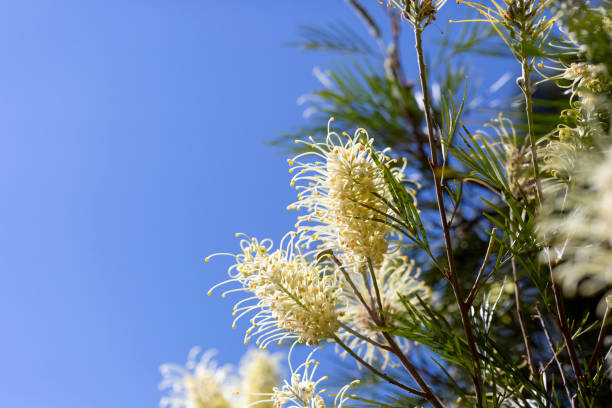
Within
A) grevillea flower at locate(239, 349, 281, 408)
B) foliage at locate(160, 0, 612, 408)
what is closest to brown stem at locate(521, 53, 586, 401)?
foliage at locate(160, 0, 612, 408)

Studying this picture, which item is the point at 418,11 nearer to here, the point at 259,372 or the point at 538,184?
the point at 538,184

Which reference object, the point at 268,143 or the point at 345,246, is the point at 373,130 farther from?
the point at 345,246

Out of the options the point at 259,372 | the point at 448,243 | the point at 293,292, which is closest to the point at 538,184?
the point at 448,243

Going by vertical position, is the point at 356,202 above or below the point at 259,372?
below

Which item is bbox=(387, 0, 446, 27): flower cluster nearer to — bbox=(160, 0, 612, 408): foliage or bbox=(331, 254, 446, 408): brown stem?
bbox=(160, 0, 612, 408): foliage

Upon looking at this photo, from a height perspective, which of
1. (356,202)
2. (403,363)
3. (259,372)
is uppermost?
(259,372)

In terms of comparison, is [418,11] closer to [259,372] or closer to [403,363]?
[403,363]

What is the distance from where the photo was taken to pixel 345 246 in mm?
499

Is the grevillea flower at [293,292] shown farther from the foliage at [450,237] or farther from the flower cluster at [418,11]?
the flower cluster at [418,11]

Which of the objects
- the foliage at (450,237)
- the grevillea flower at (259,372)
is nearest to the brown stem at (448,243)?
the foliage at (450,237)

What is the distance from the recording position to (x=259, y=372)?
1.13m

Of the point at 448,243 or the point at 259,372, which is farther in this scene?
the point at 259,372

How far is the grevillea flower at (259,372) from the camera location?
1083 mm

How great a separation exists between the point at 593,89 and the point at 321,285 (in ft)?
0.86
